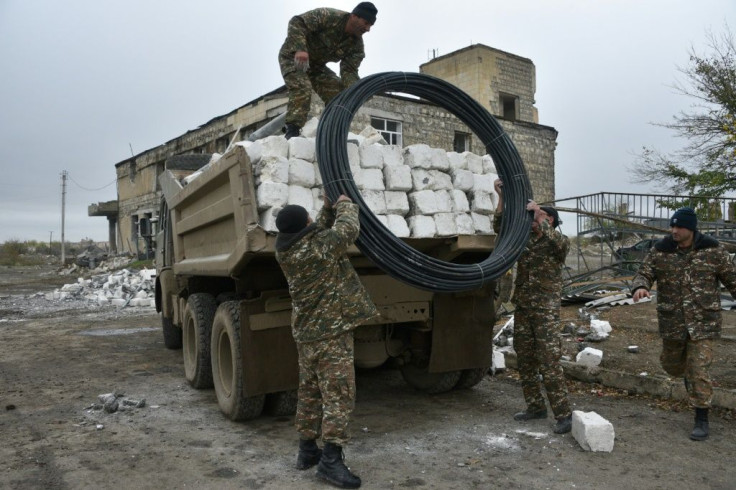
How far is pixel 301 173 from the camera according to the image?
13.2 feet

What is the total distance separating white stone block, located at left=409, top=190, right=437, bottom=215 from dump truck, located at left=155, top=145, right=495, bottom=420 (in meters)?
0.21

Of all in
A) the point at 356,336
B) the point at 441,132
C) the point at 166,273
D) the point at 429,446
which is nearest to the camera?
the point at 429,446

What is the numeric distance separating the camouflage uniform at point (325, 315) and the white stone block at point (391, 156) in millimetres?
815

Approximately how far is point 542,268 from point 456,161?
1.01 m

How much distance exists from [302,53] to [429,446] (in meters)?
3.08

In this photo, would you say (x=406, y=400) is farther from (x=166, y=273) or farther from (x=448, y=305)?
(x=166, y=273)

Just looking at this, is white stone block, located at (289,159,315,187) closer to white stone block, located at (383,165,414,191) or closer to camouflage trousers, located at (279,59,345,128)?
white stone block, located at (383,165,414,191)

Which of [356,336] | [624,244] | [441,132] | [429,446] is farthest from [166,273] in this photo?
[441,132]

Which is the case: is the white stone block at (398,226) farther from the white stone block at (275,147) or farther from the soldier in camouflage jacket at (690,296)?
the soldier in camouflage jacket at (690,296)

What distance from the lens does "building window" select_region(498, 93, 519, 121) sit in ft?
81.7

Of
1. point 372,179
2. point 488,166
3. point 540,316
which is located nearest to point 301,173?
point 372,179

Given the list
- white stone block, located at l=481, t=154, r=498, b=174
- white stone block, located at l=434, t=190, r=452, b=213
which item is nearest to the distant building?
white stone block, located at l=481, t=154, r=498, b=174

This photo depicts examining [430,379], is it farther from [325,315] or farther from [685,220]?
[685,220]

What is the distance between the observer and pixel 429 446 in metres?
4.09
